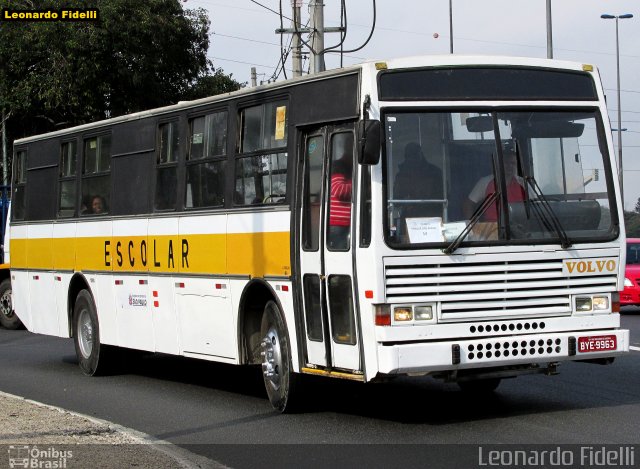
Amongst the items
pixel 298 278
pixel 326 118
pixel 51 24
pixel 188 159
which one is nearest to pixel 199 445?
pixel 298 278

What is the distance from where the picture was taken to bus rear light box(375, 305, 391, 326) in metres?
9.41

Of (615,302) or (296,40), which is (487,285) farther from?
(296,40)

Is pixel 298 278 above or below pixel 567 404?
above

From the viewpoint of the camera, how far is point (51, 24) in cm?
3559

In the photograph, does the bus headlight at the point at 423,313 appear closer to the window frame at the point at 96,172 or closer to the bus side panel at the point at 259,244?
the bus side panel at the point at 259,244

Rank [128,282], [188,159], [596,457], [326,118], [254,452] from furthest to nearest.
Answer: [128,282], [188,159], [326,118], [254,452], [596,457]

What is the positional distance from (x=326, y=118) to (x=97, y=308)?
6.03m

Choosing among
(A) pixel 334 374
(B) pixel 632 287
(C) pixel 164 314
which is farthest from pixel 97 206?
(B) pixel 632 287

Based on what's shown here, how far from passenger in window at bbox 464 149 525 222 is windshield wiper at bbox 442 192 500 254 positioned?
0.08ft

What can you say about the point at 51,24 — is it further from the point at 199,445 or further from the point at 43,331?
the point at 199,445

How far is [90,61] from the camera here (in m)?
35.3

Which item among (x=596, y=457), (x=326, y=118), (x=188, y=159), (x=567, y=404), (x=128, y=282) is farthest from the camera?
(x=128, y=282)

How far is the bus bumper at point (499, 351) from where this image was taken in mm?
9320

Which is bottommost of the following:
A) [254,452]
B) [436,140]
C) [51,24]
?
[254,452]
